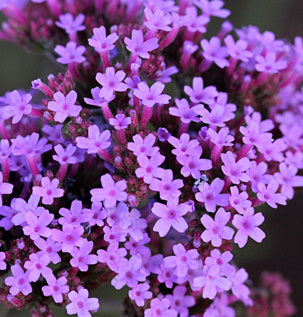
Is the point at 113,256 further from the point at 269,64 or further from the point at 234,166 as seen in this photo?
the point at 269,64

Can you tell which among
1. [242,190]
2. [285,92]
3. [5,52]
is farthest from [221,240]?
[5,52]

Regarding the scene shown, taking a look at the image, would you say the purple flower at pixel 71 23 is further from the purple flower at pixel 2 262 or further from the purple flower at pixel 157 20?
the purple flower at pixel 2 262

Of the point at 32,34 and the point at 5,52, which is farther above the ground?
the point at 32,34

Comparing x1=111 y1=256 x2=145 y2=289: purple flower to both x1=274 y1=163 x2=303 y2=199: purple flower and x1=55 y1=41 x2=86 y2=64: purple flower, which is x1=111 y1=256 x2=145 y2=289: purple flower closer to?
x1=274 y1=163 x2=303 y2=199: purple flower

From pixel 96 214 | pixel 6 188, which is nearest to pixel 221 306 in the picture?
pixel 96 214

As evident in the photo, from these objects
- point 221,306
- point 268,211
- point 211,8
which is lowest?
point 268,211

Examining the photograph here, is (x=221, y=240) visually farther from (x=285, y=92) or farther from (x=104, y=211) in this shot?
(x=285, y=92)

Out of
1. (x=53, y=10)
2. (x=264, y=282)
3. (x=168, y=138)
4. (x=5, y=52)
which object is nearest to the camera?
(x=168, y=138)
